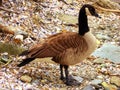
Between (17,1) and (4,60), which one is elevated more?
(17,1)

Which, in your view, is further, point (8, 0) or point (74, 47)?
point (8, 0)

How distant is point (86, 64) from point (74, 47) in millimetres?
1637

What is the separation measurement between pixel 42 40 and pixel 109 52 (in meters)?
1.72

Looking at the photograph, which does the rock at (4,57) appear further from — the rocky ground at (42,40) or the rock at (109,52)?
the rock at (109,52)

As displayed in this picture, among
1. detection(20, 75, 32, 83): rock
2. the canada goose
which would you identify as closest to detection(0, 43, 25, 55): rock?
detection(20, 75, 32, 83): rock

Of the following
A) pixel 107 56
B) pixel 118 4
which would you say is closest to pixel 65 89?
pixel 107 56

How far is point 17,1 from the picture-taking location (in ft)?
32.3

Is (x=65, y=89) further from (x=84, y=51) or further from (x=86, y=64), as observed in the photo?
(x=86, y=64)

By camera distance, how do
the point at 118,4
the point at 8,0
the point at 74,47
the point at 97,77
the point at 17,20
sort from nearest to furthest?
the point at 74,47
the point at 97,77
the point at 17,20
the point at 8,0
the point at 118,4

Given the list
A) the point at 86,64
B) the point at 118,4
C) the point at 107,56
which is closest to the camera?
the point at 86,64

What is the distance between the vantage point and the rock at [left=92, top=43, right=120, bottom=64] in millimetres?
8289

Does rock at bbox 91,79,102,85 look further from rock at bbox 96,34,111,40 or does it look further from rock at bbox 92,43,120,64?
rock at bbox 96,34,111,40

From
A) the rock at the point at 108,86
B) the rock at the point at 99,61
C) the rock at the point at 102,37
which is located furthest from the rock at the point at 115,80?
the rock at the point at 102,37

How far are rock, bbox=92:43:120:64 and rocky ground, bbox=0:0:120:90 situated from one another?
94 mm
